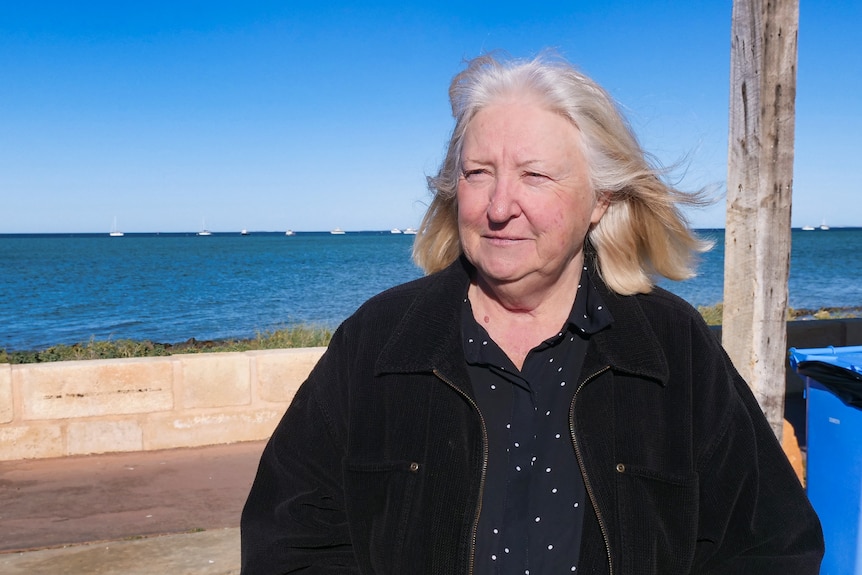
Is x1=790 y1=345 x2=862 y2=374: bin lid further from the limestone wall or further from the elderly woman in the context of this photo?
the limestone wall

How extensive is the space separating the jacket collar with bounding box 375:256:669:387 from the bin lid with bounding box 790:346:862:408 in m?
1.57

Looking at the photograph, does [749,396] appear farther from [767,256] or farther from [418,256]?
[767,256]

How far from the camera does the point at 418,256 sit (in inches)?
91.8

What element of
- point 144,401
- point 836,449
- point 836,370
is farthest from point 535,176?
point 144,401

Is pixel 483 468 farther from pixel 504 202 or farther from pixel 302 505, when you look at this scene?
pixel 504 202

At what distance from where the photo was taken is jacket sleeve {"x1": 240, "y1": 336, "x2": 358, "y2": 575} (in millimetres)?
1827

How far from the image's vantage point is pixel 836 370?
3201 mm

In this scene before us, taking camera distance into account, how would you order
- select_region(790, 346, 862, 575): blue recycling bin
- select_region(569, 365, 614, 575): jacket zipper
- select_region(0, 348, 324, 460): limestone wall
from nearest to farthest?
select_region(569, 365, 614, 575): jacket zipper < select_region(790, 346, 862, 575): blue recycling bin < select_region(0, 348, 324, 460): limestone wall

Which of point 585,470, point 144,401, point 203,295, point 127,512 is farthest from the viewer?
point 203,295

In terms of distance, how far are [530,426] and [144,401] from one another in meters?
4.96

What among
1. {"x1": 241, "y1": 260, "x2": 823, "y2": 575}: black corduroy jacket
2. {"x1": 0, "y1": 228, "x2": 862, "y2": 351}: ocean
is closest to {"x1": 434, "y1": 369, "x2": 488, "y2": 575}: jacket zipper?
{"x1": 241, "y1": 260, "x2": 823, "y2": 575}: black corduroy jacket

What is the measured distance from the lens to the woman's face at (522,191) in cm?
190

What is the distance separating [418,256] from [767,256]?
2267mm

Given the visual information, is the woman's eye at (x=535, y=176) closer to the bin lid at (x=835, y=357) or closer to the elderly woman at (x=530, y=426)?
the elderly woman at (x=530, y=426)
